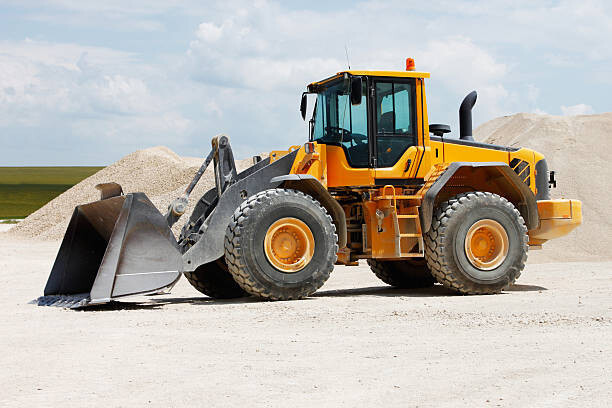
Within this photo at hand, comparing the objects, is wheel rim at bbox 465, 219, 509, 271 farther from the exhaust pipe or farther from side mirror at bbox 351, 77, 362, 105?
side mirror at bbox 351, 77, 362, 105

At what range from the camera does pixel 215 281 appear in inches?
435

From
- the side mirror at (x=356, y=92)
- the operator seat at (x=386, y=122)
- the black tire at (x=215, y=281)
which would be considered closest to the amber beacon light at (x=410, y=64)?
the operator seat at (x=386, y=122)

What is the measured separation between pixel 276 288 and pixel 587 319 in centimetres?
370

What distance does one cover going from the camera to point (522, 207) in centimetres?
1131

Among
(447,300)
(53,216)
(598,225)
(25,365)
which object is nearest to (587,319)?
(447,300)

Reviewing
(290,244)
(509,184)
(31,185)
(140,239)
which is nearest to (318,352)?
(290,244)

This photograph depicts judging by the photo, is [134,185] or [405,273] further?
[134,185]

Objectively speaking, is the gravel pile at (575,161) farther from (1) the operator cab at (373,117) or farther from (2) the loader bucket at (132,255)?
(2) the loader bucket at (132,255)

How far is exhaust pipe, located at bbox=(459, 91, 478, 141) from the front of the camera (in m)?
12.1

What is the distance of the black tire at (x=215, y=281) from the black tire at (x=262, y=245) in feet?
5.01

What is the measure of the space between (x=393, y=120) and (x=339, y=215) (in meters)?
1.60

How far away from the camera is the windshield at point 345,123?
10.6 metres

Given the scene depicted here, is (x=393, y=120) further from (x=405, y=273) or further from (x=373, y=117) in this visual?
(x=405, y=273)

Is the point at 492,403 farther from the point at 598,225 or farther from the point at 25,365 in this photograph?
the point at 598,225
